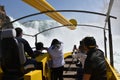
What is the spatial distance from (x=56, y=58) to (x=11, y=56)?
10.8 ft

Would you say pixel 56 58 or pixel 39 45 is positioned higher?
pixel 39 45

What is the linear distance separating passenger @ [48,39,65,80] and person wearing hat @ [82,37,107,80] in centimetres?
432

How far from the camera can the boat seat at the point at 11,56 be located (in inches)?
301

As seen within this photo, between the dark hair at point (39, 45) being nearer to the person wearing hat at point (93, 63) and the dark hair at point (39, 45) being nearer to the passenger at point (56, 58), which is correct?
the passenger at point (56, 58)

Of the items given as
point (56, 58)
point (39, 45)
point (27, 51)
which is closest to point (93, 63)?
point (27, 51)

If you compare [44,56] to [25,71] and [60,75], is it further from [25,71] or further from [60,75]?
[25,71]

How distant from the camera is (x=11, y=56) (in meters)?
7.71

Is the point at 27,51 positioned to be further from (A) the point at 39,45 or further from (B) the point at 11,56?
(A) the point at 39,45

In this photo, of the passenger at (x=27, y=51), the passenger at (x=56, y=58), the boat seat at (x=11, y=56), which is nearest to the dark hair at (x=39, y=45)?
the passenger at (x=56, y=58)

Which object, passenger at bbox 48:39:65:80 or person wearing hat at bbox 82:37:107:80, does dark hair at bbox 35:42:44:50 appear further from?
person wearing hat at bbox 82:37:107:80

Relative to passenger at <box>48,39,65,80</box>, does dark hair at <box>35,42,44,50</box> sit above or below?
above

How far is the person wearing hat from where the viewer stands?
244 inches

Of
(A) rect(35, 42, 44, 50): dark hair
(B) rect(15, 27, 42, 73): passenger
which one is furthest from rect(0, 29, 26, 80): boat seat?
(A) rect(35, 42, 44, 50): dark hair

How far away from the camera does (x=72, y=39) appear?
11112 centimetres
